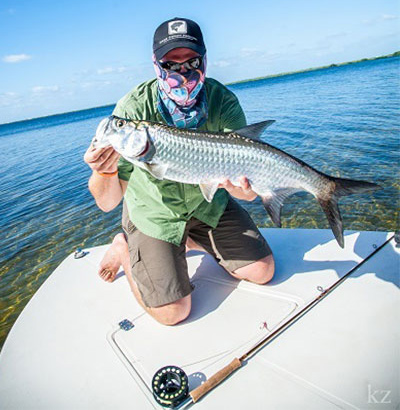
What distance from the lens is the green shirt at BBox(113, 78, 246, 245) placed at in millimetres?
3428

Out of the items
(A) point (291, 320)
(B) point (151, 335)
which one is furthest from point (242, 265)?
(B) point (151, 335)

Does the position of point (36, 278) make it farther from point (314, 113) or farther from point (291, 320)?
point (314, 113)

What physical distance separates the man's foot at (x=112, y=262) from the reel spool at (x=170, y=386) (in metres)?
1.78

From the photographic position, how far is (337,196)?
3080 mm

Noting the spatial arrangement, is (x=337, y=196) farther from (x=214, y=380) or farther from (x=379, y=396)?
(x=214, y=380)

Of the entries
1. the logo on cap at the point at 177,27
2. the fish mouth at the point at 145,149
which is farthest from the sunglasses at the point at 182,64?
the fish mouth at the point at 145,149

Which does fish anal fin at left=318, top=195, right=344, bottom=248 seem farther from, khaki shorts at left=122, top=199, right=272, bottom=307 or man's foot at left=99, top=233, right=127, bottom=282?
man's foot at left=99, top=233, right=127, bottom=282

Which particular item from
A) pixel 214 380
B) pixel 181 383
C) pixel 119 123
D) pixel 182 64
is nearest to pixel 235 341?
pixel 214 380

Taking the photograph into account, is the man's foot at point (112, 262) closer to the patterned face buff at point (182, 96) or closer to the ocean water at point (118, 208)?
the patterned face buff at point (182, 96)

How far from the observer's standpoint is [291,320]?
9.29ft

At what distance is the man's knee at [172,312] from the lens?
3.07 metres

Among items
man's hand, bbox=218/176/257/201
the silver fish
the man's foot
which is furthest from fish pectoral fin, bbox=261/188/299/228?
the man's foot

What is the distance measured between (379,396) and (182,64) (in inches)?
128

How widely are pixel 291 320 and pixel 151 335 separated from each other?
132 centimetres
